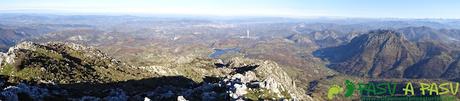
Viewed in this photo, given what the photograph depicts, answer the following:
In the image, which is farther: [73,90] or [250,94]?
[73,90]

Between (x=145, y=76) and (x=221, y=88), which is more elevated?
(x=221, y=88)

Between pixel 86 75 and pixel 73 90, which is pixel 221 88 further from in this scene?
pixel 86 75

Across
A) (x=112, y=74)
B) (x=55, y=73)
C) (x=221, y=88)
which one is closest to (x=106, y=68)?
(x=112, y=74)

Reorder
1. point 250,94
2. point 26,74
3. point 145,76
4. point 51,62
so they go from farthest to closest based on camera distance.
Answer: point 145,76, point 51,62, point 26,74, point 250,94

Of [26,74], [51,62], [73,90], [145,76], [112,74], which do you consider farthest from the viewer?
[145,76]

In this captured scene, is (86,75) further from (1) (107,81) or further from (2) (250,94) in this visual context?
(2) (250,94)

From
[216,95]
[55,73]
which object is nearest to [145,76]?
[55,73]

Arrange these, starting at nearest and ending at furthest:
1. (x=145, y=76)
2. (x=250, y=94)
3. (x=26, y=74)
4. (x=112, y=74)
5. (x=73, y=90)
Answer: (x=250, y=94) < (x=73, y=90) < (x=26, y=74) < (x=112, y=74) < (x=145, y=76)

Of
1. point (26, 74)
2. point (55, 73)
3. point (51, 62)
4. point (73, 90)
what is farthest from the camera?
point (51, 62)

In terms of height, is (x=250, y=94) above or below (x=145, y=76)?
above
